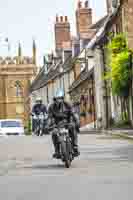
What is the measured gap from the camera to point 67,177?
12914 millimetres

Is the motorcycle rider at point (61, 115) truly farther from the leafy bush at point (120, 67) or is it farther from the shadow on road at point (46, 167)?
the leafy bush at point (120, 67)

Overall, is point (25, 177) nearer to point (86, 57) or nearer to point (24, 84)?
point (86, 57)

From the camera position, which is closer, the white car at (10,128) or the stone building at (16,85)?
the white car at (10,128)

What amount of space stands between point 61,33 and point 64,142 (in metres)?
61.7

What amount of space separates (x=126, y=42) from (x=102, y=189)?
3249cm

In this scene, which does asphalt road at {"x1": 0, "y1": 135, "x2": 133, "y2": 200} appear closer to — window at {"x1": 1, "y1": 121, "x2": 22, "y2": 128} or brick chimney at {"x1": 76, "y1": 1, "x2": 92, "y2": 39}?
window at {"x1": 1, "y1": 121, "x2": 22, "y2": 128}

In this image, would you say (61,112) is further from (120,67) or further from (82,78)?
(82,78)

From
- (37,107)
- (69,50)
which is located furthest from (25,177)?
(69,50)

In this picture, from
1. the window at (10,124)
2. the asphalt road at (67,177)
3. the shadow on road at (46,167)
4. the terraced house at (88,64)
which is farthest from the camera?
the terraced house at (88,64)

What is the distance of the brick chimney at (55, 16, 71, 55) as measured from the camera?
243 ft

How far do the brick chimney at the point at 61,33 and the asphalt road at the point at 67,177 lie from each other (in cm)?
5486

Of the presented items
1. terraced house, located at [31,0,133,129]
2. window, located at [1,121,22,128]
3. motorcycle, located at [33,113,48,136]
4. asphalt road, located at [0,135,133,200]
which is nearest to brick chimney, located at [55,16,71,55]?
terraced house, located at [31,0,133,129]

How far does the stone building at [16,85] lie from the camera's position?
11194 centimetres

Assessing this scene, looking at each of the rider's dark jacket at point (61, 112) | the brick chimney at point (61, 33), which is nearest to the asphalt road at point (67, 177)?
the rider's dark jacket at point (61, 112)
